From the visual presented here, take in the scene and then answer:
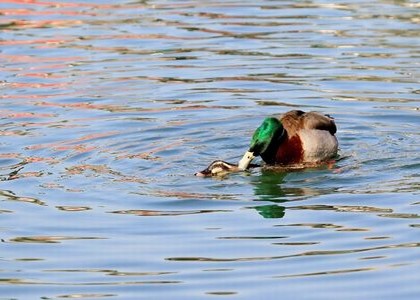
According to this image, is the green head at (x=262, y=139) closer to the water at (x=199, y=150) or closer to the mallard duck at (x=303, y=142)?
the mallard duck at (x=303, y=142)

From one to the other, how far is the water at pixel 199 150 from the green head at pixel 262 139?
9.7 inches

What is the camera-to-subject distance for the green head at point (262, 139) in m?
12.8

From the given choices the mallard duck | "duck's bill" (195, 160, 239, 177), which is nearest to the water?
"duck's bill" (195, 160, 239, 177)

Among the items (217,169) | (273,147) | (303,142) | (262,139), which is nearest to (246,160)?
(262,139)

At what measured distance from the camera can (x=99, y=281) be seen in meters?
9.20

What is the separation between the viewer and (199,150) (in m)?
13.6

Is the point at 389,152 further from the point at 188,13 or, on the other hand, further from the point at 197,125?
the point at 188,13

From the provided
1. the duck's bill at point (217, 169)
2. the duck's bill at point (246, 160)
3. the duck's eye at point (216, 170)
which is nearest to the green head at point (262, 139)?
the duck's bill at point (246, 160)

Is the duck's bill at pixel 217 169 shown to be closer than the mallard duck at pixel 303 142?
Yes

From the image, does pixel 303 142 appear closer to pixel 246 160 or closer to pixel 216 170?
pixel 246 160

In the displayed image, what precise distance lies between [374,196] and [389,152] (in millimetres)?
1742

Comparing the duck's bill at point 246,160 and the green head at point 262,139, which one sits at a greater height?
the green head at point 262,139

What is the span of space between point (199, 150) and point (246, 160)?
Answer: 0.97 metres

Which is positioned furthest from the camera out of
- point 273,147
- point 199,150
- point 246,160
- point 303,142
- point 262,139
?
point 199,150
